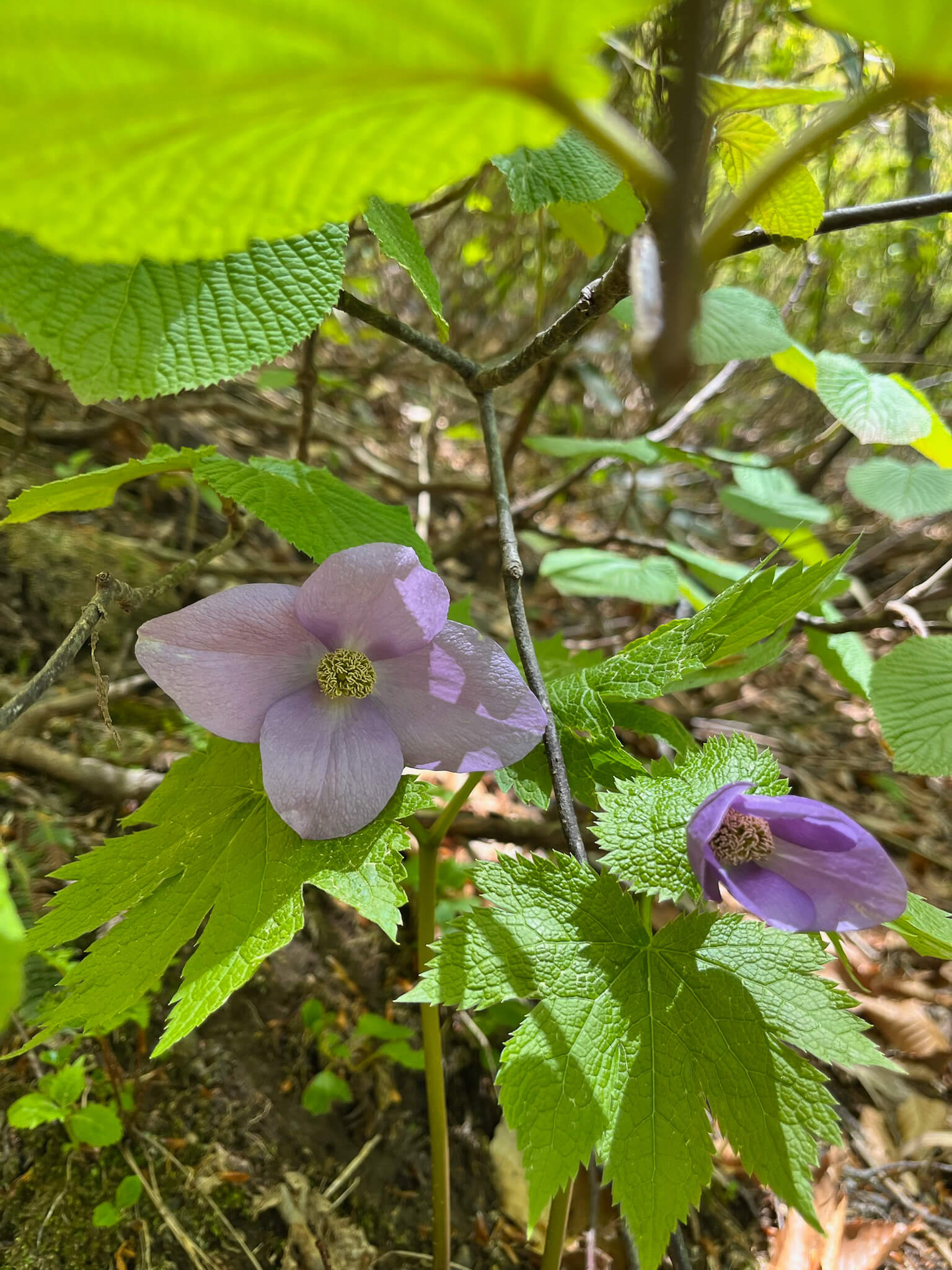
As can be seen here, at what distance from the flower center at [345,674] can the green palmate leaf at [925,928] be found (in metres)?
0.55

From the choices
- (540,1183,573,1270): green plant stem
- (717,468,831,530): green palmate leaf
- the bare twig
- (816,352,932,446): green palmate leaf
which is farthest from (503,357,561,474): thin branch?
(540,1183,573,1270): green plant stem

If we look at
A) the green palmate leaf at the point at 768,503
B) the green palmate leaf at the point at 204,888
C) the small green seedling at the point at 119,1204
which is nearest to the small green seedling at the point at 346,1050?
the small green seedling at the point at 119,1204

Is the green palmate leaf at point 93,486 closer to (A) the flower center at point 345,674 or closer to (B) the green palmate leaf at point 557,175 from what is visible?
(A) the flower center at point 345,674

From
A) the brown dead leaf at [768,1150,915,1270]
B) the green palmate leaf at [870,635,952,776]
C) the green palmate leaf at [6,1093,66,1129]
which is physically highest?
the green palmate leaf at [870,635,952,776]

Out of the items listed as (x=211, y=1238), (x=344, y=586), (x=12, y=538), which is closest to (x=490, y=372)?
(x=344, y=586)

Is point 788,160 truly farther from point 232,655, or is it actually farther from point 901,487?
point 901,487

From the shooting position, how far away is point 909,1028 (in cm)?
180

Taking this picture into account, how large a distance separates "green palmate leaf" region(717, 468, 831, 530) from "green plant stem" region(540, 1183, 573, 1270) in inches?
60.7

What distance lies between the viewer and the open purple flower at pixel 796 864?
623mm

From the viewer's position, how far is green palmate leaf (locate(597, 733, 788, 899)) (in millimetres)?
686

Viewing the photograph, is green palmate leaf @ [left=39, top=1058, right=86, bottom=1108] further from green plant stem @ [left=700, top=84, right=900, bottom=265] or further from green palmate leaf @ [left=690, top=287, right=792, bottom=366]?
green palmate leaf @ [left=690, top=287, right=792, bottom=366]

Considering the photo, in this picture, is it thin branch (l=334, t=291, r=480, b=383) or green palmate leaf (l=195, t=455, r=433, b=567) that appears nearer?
green palmate leaf (l=195, t=455, r=433, b=567)

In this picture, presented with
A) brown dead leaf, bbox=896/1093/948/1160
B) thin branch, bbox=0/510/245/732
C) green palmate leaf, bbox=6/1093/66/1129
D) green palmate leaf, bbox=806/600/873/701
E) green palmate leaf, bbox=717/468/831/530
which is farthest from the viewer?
green palmate leaf, bbox=717/468/831/530

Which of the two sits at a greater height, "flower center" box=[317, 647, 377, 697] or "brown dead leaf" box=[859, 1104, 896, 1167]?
"flower center" box=[317, 647, 377, 697]
